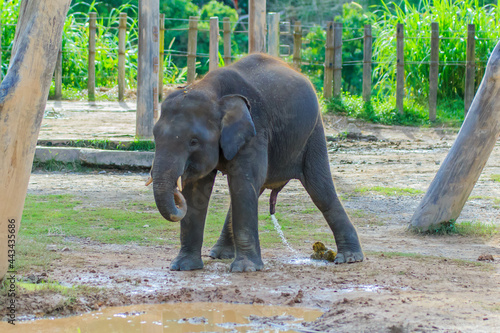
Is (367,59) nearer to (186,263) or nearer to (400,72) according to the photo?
(400,72)

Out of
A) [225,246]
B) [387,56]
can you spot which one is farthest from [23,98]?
[387,56]

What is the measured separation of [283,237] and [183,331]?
2757 mm

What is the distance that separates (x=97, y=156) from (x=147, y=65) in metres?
1.64

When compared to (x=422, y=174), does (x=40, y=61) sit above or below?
above

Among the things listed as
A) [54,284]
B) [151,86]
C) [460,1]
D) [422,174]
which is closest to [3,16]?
[151,86]

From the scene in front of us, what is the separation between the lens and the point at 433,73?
51.8 ft

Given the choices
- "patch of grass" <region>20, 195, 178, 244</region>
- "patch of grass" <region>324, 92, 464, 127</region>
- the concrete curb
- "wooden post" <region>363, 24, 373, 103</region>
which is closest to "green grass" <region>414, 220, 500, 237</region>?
"patch of grass" <region>20, 195, 178, 244</region>

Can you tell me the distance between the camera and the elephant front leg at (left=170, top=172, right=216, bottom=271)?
18.7ft

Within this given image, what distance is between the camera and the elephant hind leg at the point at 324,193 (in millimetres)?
6213

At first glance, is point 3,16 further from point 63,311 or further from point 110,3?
point 63,311

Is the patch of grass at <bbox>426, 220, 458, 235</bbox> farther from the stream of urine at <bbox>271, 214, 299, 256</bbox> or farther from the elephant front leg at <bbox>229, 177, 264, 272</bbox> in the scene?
the elephant front leg at <bbox>229, 177, 264, 272</bbox>

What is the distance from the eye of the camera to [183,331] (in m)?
4.43

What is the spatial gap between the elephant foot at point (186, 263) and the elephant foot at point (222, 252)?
53 cm

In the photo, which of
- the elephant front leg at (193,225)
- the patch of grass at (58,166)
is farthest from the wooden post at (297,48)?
the elephant front leg at (193,225)
